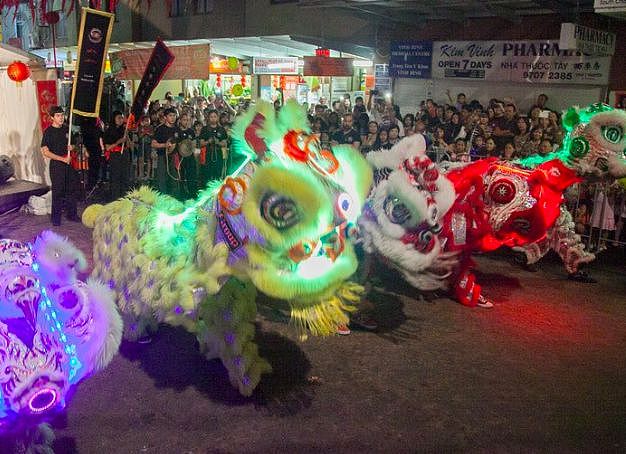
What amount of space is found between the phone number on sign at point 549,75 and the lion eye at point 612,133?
4.57 m

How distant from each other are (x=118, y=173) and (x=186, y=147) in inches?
45.8

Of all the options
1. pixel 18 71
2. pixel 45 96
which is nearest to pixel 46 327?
pixel 18 71

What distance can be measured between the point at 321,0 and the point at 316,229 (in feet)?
26.1

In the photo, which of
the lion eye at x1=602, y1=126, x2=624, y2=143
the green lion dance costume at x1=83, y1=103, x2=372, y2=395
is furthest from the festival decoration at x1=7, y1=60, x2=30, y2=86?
the lion eye at x1=602, y1=126, x2=624, y2=143

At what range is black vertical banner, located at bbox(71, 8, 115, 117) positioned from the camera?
7758 millimetres

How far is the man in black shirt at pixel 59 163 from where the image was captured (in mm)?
7961

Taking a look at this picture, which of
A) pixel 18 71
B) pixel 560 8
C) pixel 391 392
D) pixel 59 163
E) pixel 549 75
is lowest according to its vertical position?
pixel 391 392

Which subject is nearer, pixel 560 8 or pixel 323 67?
pixel 560 8

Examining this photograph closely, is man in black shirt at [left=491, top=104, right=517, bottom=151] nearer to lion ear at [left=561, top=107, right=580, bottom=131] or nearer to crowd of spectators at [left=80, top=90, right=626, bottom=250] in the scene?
crowd of spectators at [left=80, top=90, right=626, bottom=250]

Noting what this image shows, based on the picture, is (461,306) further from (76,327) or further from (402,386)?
(76,327)

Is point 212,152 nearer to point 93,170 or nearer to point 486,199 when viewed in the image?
point 93,170

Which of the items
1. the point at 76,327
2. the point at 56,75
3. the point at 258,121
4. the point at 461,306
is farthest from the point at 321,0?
the point at 76,327

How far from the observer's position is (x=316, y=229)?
3.10m

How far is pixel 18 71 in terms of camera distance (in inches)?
343
